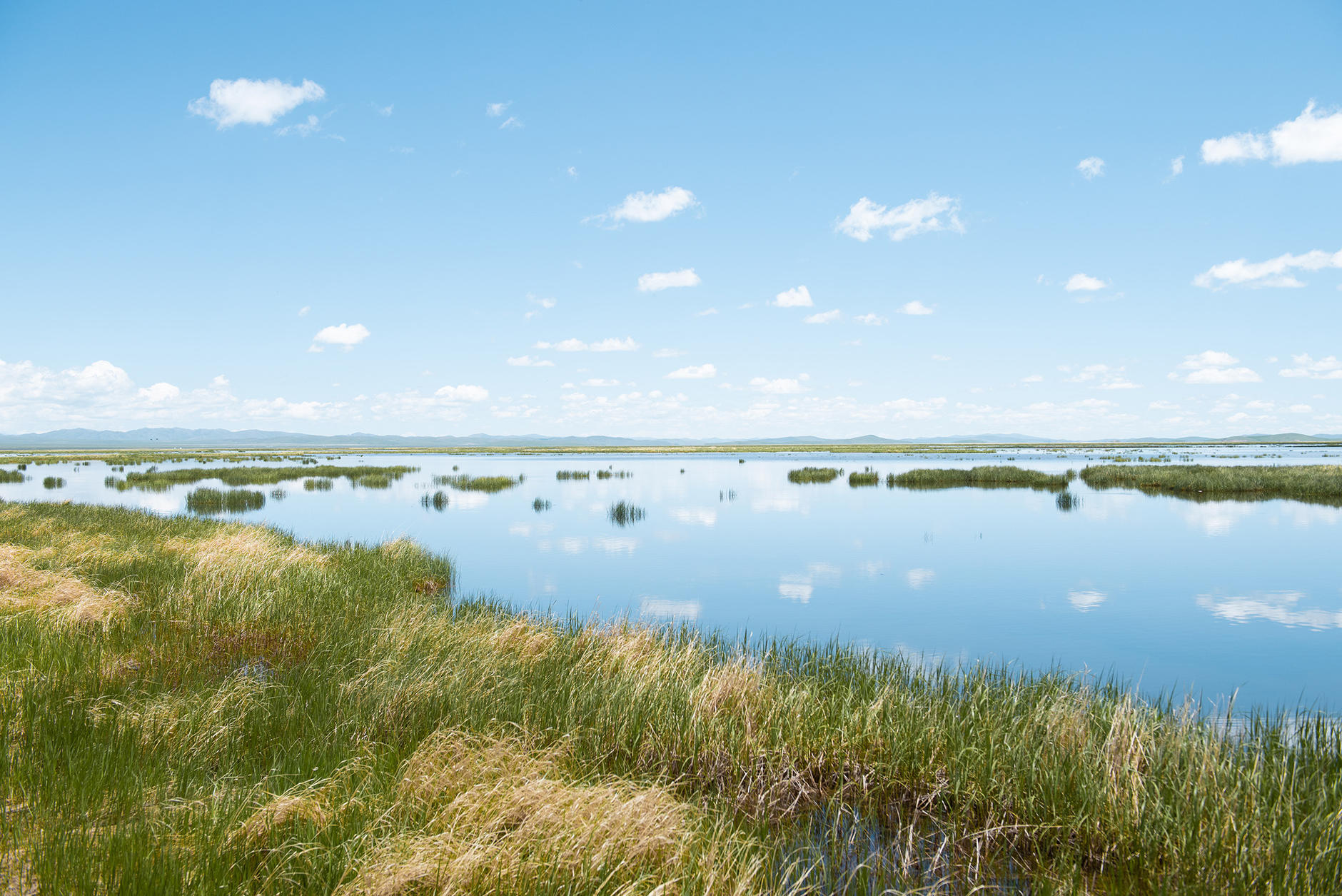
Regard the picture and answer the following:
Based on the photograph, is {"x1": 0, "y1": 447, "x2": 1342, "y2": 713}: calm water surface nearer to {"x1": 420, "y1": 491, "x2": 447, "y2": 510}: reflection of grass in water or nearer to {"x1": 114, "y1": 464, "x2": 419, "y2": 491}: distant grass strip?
{"x1": 420, "y1": 491, "x2": 447, "y2": 510}: reflection of grass in water

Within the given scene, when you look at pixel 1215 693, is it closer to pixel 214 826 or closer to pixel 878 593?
pixel 878 593

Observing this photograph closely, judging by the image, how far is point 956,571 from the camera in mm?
22438

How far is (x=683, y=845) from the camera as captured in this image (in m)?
5.12

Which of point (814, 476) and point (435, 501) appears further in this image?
point (814, 476)

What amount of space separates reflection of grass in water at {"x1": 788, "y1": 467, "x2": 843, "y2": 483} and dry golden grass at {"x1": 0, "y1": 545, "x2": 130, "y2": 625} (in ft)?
172

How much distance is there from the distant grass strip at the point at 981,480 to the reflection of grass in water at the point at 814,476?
663 centimetres

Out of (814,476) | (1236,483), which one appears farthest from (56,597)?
(1236,483)

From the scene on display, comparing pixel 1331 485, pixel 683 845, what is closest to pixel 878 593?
pixel 683 845

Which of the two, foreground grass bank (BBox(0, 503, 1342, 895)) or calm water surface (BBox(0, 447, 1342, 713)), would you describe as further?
calm water surface (BBox(0, 447, 1342, 713))

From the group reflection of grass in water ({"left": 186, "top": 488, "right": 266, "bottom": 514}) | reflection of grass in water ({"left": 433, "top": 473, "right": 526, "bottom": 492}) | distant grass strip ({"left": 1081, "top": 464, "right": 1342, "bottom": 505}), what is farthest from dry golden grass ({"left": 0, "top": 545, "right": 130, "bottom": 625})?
distant grass strip ({"left": 1081, "top": 464, "right": 1342, "bottom": 505})

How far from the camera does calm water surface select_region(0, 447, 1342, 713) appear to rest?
A: 1444cm

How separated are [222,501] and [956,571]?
41.5 meters

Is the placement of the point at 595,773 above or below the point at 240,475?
above

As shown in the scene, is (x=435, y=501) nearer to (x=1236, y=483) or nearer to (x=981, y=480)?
(x=981, y=480)
